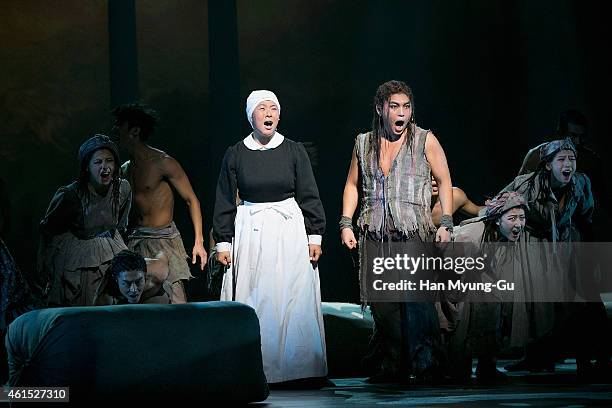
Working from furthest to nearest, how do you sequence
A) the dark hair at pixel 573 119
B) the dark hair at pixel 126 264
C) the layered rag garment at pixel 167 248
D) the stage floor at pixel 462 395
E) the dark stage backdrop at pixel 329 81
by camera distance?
the dark stage backdrop at pixel 329 81
the dark hair at pixel 573 119
the layered rag garment at pixel 167 248
the dark hair at pixel 126 264
the stage floor at pixel 462 395

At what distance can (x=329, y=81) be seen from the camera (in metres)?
9.71

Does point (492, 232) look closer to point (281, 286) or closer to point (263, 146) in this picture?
point (281, 286)

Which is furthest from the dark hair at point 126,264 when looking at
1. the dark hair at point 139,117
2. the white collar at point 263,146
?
the dark hair at point 139,117

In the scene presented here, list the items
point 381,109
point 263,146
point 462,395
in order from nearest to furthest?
point 462,395
point 263,146
point 381,109

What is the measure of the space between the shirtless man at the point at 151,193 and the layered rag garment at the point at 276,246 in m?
1.29

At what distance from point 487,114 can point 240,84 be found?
1.94 metres

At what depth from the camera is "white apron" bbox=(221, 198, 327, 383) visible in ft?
20.9

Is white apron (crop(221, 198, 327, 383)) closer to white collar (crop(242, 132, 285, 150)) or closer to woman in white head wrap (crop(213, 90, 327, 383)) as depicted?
woman in white head wrap (crop(213, 90, 327, 383))

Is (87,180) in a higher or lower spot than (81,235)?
higher

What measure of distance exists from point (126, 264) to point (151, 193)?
1826 mm

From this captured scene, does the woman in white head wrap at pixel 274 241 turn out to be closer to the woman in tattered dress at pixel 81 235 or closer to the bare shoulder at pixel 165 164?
the woman in tattered dress at pixel 81 235

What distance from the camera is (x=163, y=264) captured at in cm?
755

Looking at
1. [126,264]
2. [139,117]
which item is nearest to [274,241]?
[126,264]

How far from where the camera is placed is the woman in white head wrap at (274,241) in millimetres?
6402
